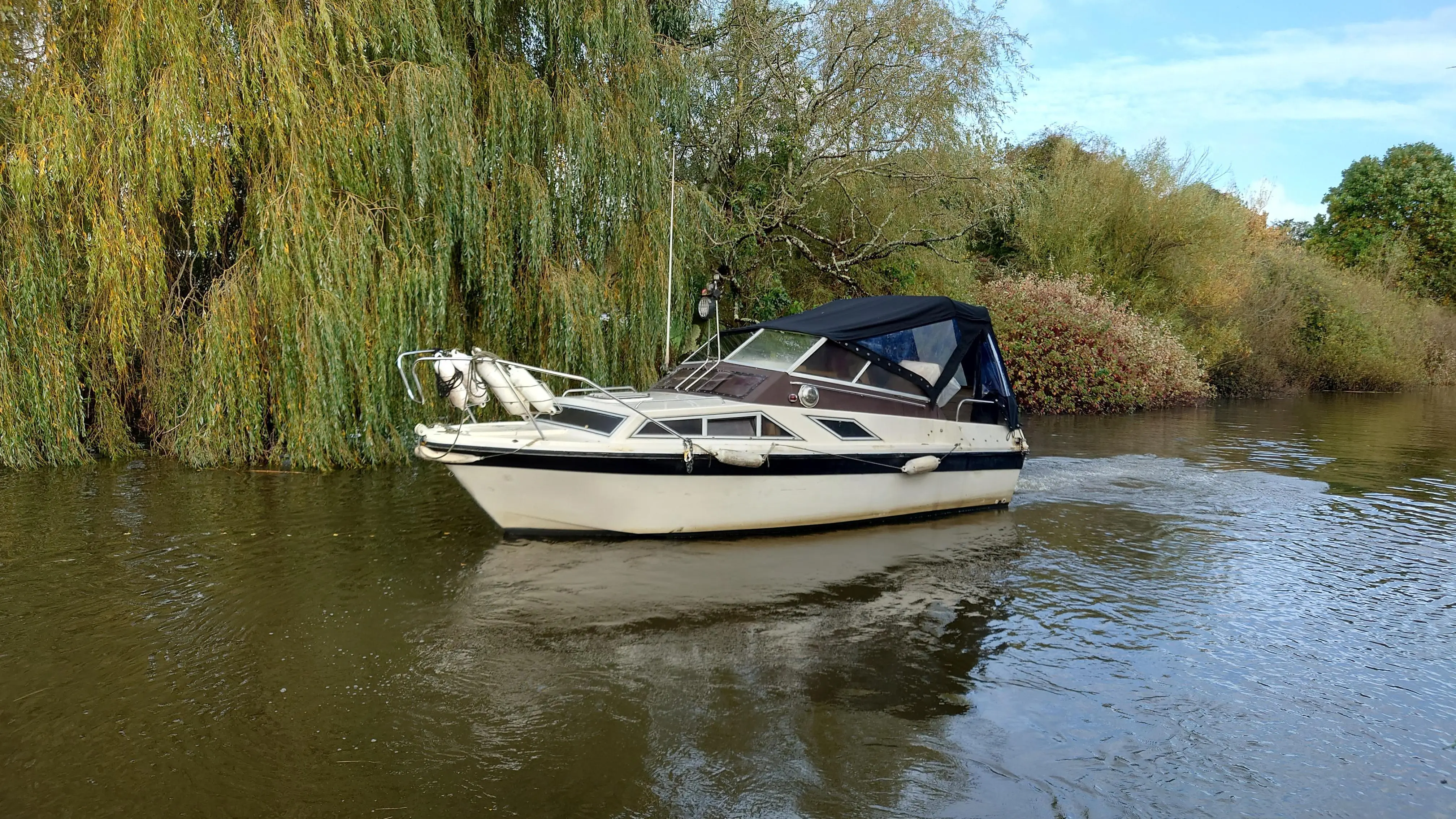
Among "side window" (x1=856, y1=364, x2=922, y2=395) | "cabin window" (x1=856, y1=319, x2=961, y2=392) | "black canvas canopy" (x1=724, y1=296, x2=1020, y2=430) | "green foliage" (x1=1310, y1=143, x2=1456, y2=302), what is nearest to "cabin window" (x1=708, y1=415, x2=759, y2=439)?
"black canvas canopy" (x1=724, y1=296, x2=1020, y2=430)

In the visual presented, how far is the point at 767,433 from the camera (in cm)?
1000

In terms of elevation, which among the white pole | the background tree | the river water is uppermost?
the background tree

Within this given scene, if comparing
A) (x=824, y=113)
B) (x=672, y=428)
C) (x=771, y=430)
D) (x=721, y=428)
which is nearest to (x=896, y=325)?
(x=771, y=430)

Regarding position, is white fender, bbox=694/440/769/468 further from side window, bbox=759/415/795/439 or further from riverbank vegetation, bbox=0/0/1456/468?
riverbank vegetation, bbox=0/0/1456/468

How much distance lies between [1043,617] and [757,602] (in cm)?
240

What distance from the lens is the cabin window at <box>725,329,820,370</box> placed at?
10.8m

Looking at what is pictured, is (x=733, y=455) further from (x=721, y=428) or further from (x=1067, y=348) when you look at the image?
(x=1067, y=348)

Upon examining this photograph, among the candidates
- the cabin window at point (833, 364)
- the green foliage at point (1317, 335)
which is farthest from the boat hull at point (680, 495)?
the green foliage at point (1317, 335)

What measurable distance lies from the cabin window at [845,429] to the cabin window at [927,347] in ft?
3.99

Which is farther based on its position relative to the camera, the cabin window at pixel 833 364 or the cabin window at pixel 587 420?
the cabin window at pixel 833 364

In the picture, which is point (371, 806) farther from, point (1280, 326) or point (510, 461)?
point (1280, 326)

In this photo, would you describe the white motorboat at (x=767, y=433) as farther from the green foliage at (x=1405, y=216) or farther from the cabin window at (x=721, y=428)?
the green foliage at (x=1405, y=216)

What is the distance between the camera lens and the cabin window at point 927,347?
11.4 metres

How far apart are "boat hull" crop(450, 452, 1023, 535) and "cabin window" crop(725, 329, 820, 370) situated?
1326mm
